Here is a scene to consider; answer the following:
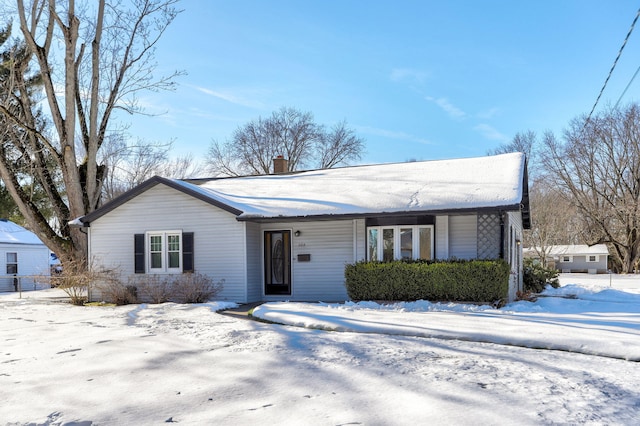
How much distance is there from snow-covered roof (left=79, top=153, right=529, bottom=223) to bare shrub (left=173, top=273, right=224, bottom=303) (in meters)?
A: 1.99

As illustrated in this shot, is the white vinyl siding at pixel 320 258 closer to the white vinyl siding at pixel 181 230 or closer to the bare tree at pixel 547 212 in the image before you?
the white vinyl siding at pixel 181 230

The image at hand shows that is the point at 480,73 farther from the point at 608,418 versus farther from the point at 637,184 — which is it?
the point at 637,184

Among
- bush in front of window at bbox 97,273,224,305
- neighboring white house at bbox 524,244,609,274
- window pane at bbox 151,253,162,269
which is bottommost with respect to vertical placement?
neighboring white house at bbox 524,244,609,274

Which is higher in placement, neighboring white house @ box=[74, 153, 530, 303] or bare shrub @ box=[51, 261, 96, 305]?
neighboring white house @ box=[74, 153, 530, 303]

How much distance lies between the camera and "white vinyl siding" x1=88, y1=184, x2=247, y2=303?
1363 cm

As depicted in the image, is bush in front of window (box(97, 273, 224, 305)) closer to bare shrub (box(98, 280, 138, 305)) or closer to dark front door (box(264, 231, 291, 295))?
bare shrub (box(98, 280, 138, 305))

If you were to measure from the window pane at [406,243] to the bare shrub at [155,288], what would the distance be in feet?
20.2

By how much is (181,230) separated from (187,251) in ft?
2.03

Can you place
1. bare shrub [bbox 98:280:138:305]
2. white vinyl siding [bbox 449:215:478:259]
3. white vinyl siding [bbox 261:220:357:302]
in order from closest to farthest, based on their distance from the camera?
white vinyl siding [bbox 449:215:478:259] → white vinyl siding [bbox 261:220:357:302] → bare shrub [bbox 98:280:138:305]

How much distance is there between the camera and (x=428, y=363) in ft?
18.3

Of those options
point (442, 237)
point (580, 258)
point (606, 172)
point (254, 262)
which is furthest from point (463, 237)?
point (580, 258)

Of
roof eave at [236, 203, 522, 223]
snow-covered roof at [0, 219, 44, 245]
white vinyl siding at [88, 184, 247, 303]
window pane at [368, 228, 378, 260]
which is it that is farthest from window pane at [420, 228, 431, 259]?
snow-covered roof at [0, 219, 44, 245]

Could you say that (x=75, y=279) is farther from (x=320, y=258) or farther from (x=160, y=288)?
(x=320, y=258)

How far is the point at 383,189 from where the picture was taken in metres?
14.3
